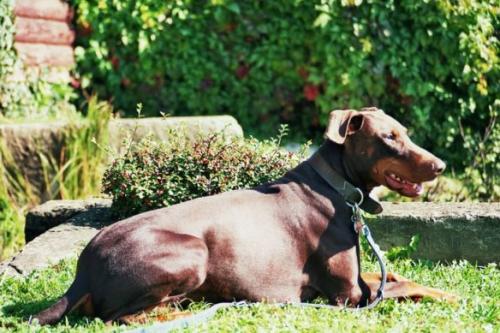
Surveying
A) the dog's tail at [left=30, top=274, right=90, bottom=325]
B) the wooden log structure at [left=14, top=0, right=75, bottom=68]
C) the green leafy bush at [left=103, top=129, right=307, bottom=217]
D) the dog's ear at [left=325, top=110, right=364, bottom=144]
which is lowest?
the dog's tail at [left=30, top=274, right=90, bottom=325]

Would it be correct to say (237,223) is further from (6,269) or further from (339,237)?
(6,269)

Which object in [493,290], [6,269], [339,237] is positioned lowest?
[6,269]

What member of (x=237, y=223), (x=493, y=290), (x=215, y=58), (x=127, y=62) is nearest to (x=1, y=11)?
(x=127, y=62)

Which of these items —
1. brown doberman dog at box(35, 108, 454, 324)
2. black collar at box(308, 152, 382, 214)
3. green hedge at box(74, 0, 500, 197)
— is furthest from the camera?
green hedge at box(74, 0, 500, 197)

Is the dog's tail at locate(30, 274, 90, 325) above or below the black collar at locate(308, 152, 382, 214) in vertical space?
below

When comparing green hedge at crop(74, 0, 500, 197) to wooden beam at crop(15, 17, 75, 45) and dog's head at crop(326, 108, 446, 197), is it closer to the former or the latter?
wooden beam at crop(15, 17, 75, 45)

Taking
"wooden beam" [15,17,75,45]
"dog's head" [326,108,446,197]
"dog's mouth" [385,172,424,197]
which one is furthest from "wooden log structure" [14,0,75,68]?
"dog's mouth" [385,172,424,197]

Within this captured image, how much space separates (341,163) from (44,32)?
600cm

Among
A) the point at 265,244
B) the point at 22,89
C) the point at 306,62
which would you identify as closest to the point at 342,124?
the point at 265,244

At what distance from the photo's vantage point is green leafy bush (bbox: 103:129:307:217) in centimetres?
652

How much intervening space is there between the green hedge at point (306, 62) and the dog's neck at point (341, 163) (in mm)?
4247

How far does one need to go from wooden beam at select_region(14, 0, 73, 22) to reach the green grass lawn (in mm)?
5136

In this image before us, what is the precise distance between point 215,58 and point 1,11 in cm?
245

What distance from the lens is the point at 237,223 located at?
16.6 ft
